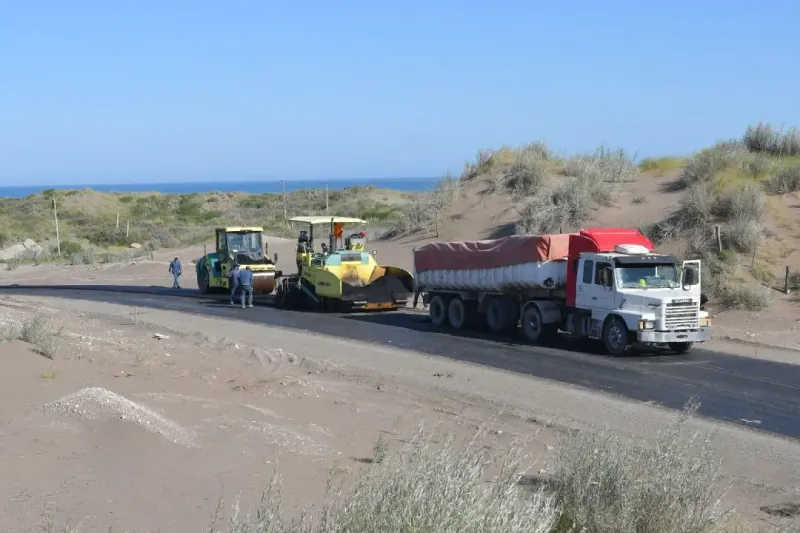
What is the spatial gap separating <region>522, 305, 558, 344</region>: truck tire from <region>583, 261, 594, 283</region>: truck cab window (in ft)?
5.49

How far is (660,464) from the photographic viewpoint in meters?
7.80

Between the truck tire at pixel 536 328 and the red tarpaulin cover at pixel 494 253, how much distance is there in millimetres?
1268

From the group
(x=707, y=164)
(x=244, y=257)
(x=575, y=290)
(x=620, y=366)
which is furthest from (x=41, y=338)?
(x=707, y=164)

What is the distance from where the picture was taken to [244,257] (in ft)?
117

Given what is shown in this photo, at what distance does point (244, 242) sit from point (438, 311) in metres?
11.0

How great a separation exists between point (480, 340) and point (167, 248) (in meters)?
44.0

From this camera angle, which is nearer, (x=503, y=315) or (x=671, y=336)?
(x=671, y=336)

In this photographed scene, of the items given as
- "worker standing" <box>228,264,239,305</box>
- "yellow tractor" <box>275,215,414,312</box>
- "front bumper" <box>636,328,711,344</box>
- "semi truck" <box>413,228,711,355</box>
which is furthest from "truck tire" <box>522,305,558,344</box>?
"worker standing" <box>228,264,239,305</box>

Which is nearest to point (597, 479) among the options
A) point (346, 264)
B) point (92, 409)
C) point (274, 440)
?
point (274, 440)

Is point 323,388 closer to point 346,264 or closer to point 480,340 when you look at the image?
point 480,340

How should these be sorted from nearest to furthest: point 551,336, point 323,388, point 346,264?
point 323,388, point 551,336, point 346,264

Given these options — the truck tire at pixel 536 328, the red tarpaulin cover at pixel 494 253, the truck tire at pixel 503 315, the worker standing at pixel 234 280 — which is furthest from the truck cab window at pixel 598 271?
the worker standing at pixel 234 280

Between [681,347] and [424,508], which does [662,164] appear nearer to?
[681,347]

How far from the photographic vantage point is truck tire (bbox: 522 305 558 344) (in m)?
23.6
